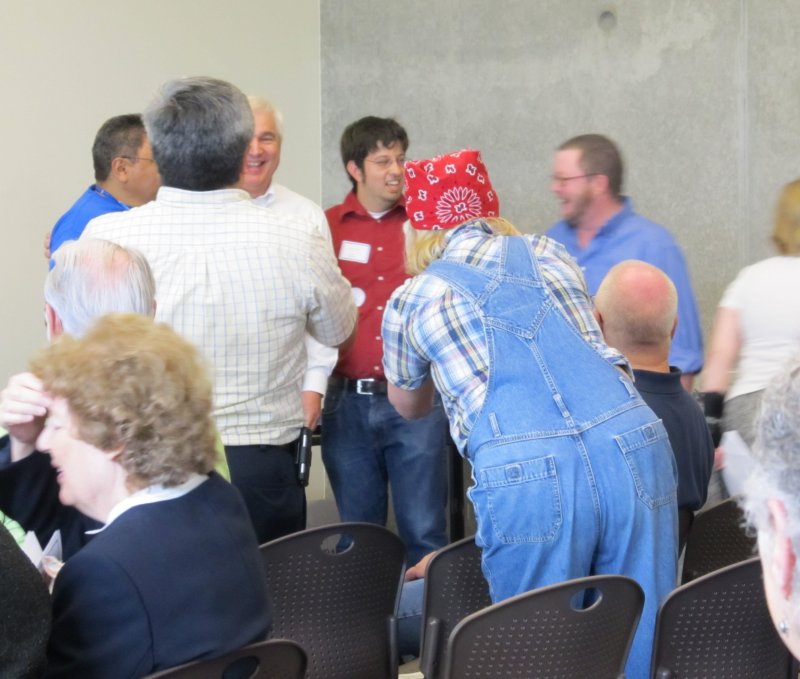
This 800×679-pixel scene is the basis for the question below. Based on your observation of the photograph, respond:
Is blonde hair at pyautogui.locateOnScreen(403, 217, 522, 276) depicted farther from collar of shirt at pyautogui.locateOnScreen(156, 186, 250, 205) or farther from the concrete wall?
the concrete wall

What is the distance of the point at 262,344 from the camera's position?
2.77m

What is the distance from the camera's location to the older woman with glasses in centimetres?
171

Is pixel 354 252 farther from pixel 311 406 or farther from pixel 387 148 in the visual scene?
pixel 311 406

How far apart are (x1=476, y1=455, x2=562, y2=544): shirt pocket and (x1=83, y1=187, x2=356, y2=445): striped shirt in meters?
0.71

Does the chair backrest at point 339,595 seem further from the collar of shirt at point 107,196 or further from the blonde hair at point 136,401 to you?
the collar of shirt at point 107,196

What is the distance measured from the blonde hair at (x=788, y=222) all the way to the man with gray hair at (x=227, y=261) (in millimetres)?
1436

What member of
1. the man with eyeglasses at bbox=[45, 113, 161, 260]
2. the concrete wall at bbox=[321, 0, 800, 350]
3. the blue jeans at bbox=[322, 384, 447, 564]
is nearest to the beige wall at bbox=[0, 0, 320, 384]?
the concrete wall at bbox=[321, 0, 800, 350]

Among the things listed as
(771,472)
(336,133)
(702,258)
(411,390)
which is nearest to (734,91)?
(702,258)

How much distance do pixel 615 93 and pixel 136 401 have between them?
4280mm

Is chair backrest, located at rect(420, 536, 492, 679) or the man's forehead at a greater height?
the man's forehead

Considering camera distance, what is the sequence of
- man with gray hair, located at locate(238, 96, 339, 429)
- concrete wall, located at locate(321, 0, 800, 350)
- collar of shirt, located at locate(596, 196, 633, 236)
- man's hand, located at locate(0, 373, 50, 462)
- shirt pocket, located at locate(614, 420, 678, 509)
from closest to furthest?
1. man's hand, located at locate(0, 373, 50, 462)
2. shirt pocket, located at locate(614, 420, 678, 509)
3. collar of shirt, located at locate(596, 196, 633, 236)
4. man with gray hair, located at locate(238, 96, 339, 429)
5. concrete wall, located at locate(321, 0, 800, 350)

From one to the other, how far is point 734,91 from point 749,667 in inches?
140

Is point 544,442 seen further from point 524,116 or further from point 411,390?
point 524,116

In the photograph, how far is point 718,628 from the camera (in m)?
2.28
